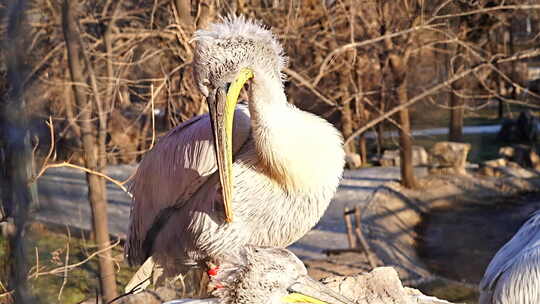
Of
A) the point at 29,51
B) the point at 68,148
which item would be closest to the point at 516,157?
the point at 68,148

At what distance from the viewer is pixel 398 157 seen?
13125mm

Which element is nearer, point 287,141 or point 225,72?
point 225,72

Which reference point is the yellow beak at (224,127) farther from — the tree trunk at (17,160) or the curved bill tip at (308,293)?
the tree trunk at (17,160)

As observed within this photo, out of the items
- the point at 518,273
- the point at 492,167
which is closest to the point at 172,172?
the point at 518,273

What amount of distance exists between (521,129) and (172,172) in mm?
12803

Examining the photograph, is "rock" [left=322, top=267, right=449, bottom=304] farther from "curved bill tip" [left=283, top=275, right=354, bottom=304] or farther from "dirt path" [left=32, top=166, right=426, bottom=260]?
"dirt path" [left=32, top=166, right=426, bottom=260]

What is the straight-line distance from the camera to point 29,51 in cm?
63

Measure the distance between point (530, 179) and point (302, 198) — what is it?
385 inches

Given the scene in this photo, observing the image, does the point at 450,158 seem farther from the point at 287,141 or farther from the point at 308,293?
the point at 308,293

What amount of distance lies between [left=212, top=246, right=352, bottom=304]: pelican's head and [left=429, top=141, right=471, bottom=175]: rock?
33.4 feet

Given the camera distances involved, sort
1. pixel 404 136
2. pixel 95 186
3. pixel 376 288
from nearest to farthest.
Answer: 1. pixel 376 288
2. pixel 95 186
3. pixel 404 136

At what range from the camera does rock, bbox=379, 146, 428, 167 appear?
1262 cm

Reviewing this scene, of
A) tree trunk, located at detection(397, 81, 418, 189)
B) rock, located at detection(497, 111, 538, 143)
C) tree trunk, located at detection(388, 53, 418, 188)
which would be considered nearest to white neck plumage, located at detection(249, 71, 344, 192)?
tree trunk, located at detection(388, 53, 418, 188)

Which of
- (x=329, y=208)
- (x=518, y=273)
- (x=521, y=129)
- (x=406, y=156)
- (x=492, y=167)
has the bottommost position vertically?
(x=329, y=208)
